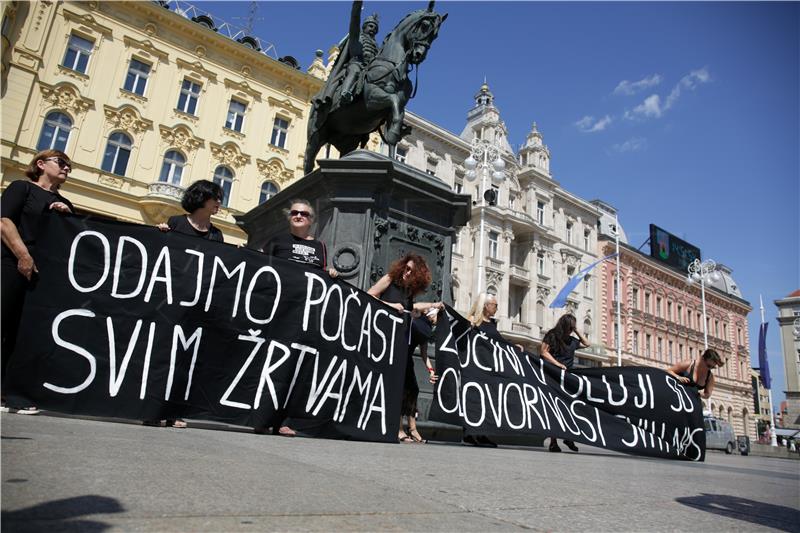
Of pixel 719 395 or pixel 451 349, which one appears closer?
pixel 451 349

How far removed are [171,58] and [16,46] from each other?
551 cm

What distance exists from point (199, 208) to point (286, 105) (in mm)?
22592

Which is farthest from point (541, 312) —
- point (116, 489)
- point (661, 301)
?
point (116, 489)

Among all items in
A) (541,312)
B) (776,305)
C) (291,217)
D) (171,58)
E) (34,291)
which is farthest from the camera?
(776,305)

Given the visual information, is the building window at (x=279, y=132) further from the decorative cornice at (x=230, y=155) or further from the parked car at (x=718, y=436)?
the parked car at (x=718, y=436)

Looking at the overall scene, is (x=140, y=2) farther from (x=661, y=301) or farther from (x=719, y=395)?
(x=719, y=395)

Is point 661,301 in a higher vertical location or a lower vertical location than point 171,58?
lower

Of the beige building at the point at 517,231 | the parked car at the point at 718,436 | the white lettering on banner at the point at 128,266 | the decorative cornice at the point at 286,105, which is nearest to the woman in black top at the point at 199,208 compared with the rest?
the white lettering on banner at the point at 128,266

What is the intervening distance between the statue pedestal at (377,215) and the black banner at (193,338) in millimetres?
1636

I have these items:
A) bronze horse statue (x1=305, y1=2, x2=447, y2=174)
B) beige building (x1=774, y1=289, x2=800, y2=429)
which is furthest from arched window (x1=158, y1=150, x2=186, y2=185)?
beige building (x1=774, y1=289, x2=800, y2=429)

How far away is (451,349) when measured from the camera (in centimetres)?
474

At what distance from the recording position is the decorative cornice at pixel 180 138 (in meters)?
21.4

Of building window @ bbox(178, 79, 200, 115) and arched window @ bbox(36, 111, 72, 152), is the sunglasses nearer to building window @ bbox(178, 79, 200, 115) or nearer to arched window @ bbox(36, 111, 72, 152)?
arched window @ bbox(36, 111, 72, 152)

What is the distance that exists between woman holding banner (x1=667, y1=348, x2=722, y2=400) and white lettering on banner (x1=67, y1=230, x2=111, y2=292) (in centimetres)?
584
